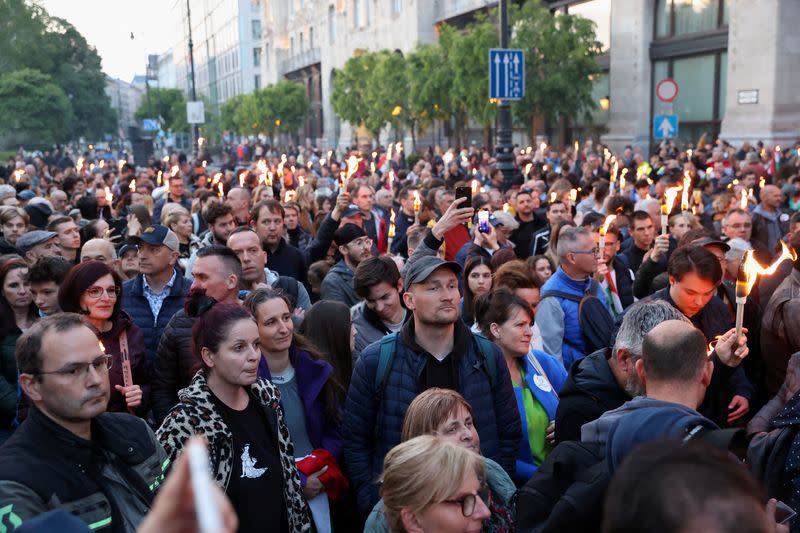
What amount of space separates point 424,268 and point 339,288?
2.58 meters

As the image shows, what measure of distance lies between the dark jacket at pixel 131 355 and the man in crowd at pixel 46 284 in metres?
0.91

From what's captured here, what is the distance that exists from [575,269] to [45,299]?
371 cm

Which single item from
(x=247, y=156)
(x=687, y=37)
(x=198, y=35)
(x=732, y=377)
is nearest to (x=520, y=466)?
(x=732, y=377)

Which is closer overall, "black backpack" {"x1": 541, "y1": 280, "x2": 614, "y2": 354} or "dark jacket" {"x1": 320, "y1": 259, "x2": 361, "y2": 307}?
"black backpack" {"x1": 541, "y1": 280, "x2": 614, "y2": 354}

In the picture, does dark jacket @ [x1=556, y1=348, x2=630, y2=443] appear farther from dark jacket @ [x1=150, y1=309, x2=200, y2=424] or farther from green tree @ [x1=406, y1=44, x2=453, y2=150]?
green tree @ [x1=406, y1=44, x2=453, y2=150]

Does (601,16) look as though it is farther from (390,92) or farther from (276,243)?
(276,243)

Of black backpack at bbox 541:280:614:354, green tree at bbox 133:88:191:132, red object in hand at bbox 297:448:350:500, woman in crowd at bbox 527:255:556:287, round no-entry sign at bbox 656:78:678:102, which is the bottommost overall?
red object in hand at bbox 297:448:350:500

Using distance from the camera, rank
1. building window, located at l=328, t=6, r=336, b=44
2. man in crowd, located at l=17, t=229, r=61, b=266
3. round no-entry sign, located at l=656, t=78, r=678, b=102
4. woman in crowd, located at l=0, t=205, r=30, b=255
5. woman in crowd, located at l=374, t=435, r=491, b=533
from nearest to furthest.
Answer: woman in crowd, located at l=374, t=435, r=491, b=533 < man in crowd, located at l=17, t=229, r=61, b=266 < woman in crowd, located at l=0, t=205, r=30, b=255 < round no-entry sign, located at l=656, t=78, r=678, b=102 < building window, located at l=328, t=6, r=336, b=44

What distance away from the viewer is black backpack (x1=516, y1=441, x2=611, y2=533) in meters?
2.61

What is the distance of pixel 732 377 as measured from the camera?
4801 mm

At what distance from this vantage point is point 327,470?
4.16 meters

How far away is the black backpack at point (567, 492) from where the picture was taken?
103 inches

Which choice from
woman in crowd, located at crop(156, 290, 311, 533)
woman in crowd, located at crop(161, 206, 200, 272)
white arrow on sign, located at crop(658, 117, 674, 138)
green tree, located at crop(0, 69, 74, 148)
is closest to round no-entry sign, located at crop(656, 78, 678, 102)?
white arrow on sign, located at crop(658, 117, 674, 138)

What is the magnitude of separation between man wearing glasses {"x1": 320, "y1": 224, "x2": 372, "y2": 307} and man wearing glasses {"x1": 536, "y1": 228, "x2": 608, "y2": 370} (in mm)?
1720
